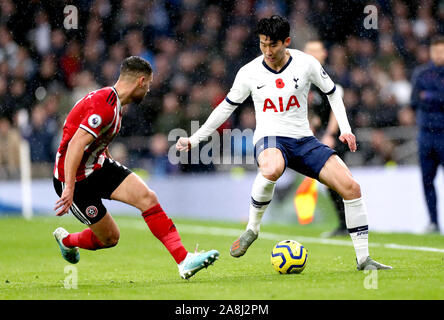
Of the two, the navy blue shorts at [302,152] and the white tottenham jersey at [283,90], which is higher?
the white tottenham jersey at [283,90]

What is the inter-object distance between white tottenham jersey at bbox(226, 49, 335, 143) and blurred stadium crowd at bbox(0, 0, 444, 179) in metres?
6.80

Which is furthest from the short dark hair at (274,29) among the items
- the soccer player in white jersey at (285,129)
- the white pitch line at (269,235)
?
the white pitch line at (269,235)

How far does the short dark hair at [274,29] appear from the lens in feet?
21.2

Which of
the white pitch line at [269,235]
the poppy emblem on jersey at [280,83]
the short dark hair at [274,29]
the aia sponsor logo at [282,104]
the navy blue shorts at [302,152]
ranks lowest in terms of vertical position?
the white pitch line at [269,235]

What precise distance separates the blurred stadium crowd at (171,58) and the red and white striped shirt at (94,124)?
7.78 m

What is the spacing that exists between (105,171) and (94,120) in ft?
2.21

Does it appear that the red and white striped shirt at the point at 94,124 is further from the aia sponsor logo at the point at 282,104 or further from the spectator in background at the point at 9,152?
the spectator in background at the point at 9,152

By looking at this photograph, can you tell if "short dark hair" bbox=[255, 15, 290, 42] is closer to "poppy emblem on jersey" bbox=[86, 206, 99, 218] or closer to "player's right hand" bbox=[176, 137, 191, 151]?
"player's right hand" bbox=[176, 137, 191, 151]

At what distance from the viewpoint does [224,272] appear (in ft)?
22.6

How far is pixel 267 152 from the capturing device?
6.64 metres

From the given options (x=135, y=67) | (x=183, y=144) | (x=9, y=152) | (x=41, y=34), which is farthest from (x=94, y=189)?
(x=41, y=34)

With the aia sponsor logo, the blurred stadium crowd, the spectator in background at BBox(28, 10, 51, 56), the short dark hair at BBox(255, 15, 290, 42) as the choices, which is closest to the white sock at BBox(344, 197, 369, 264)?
the aia sponsor logo

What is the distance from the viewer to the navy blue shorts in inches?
258
